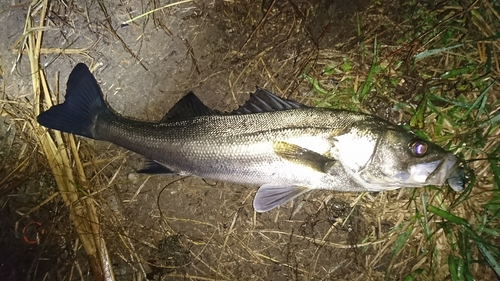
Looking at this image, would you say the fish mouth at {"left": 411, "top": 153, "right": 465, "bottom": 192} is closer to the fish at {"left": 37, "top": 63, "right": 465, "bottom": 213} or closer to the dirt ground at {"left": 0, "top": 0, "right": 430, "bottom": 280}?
the fish at {"left": 37, "top": 63, "right": 465, "bottom": 213}

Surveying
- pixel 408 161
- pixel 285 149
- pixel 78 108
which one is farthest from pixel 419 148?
pixel 78 108

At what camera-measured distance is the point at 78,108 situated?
329cm

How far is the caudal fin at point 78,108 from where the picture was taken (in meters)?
3.24

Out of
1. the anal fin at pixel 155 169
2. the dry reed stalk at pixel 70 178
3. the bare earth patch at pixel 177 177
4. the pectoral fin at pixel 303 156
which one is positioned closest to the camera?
the pectoral fin at pixel 303 156

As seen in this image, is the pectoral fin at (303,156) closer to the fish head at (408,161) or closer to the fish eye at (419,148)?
the fish head at (408,161)

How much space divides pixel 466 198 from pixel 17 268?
4.39 metres

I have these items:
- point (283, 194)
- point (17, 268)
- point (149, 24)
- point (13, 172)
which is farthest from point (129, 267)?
point (149, 24)

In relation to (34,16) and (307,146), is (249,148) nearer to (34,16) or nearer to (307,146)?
(307,146)

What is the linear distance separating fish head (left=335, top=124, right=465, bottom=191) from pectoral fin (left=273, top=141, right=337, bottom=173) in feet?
0.42

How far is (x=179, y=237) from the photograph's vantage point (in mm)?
3584

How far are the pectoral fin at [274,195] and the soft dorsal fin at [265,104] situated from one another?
26.0 inches

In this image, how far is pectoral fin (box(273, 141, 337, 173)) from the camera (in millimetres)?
2773

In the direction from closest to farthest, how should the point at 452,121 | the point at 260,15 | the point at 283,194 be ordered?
the point at 283,194 → the point at 452,121 → the point at 260,15

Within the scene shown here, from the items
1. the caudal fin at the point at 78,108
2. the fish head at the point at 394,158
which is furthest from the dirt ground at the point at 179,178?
the fish head at the point at 394,158
